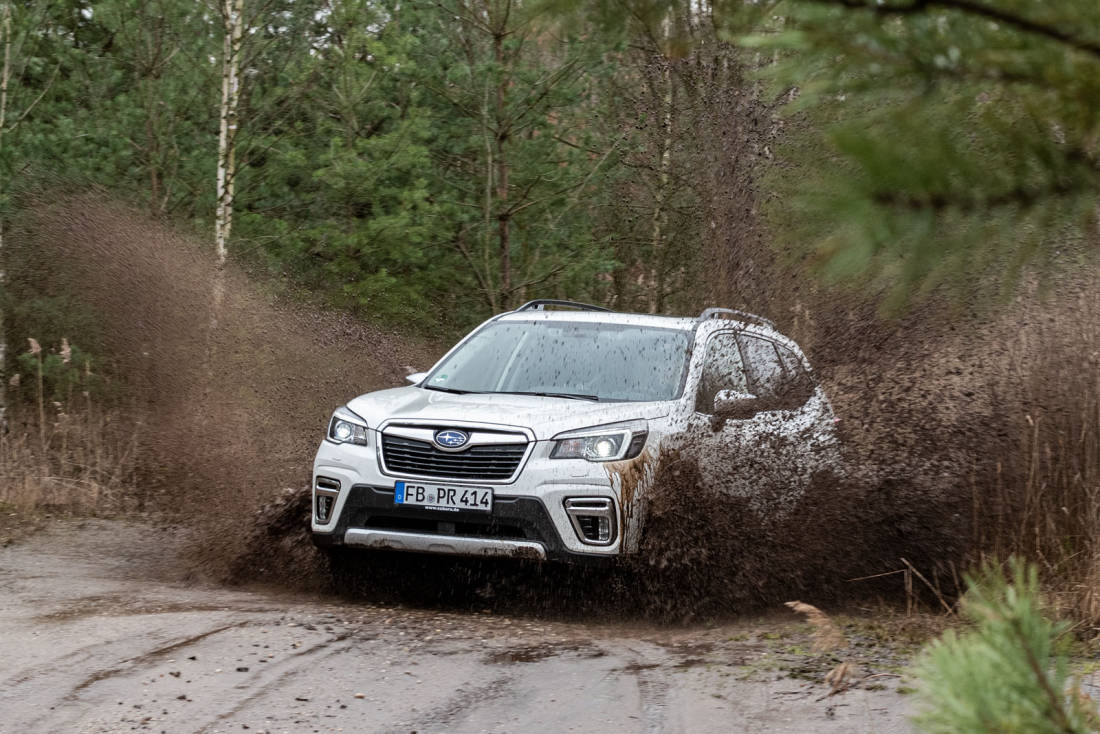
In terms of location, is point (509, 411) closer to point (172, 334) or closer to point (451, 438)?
point (451, 438)

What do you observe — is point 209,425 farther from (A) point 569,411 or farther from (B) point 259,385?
(A) point 569,411

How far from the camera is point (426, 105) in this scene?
15602mm

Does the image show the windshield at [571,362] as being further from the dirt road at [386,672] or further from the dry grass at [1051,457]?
the dry grass at [1051,457]

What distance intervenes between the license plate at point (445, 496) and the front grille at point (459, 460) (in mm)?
83

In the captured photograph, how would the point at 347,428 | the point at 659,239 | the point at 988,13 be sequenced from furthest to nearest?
the point at 659,239
the point at 347,428
the point at 988,13

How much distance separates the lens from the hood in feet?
23.0

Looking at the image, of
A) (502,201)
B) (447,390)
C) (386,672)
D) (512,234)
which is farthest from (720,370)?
(512,234)

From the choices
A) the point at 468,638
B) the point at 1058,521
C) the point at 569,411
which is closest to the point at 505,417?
the point at 569,411

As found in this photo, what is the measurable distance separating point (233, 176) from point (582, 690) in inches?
425

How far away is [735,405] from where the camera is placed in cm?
729

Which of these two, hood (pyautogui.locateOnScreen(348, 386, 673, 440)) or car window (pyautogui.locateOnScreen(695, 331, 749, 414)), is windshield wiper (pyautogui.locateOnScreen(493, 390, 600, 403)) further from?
car window (pyautogui.locateOnScreen(695, 331, 749, 414))

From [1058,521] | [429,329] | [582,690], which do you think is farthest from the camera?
[429,329]

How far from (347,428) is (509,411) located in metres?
1.00

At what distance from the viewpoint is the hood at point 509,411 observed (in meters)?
7.02
